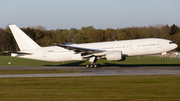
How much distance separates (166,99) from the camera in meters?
11.7

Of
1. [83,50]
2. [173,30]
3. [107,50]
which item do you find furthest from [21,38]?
[173,30]

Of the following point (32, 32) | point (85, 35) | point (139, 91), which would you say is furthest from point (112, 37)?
point (139, 91)

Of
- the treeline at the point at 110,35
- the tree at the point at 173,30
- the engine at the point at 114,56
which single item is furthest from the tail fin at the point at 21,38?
the tree at the point at 173,30

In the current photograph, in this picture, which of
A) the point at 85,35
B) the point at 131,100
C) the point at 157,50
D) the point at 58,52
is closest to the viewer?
the point at 131,100

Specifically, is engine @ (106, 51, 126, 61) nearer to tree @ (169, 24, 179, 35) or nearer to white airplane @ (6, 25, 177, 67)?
white airplane @ (6, 25, 177, 67)

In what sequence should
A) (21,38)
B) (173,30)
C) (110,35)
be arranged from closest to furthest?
(21,38) < (173,30) < (110,35)

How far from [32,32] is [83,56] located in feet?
296

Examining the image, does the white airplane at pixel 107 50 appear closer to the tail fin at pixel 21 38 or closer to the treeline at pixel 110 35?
the tail fin at pixel 21 38

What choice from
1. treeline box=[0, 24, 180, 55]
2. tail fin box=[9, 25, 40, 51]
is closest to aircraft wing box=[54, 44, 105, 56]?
tail fin box=[9, 25, 40, 51]

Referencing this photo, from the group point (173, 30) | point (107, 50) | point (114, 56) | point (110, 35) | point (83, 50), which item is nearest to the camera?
point (114, 56)

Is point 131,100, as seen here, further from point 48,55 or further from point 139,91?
point 48,55

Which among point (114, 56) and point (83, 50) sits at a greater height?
point (83, 50)

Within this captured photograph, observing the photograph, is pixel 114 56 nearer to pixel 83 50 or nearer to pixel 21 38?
pixel 83 50

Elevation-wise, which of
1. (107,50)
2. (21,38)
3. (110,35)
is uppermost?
(110,35)
